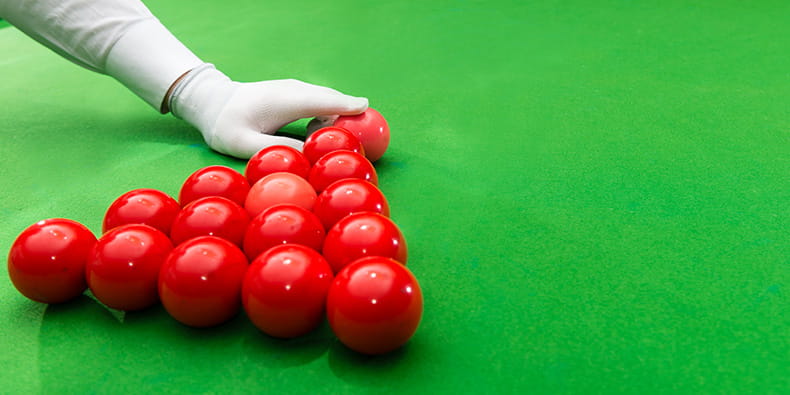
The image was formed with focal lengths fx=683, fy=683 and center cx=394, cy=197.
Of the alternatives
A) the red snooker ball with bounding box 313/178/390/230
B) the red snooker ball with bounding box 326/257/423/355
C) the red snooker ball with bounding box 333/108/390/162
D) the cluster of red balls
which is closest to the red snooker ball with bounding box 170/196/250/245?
the cluster of red balls

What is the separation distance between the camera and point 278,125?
172 cm

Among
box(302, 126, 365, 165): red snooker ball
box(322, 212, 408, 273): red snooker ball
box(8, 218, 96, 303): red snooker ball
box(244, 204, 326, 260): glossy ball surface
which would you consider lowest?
box(8, 218, 96, 303): red snooker ball

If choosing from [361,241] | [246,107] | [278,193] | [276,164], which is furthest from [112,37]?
[361,241]

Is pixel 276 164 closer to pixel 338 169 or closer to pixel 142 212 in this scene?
pixel 338 169

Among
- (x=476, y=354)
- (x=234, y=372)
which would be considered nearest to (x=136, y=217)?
(x=234, y=372)

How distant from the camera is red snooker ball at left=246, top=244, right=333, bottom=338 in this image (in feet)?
3.23

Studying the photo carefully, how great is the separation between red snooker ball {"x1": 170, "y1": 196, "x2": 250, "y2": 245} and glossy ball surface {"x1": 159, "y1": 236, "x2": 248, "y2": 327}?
0.09m

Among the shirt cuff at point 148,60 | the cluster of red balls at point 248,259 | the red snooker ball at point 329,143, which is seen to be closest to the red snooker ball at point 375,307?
the cluster of red balls at point 248,259

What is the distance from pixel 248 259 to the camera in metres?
1.15

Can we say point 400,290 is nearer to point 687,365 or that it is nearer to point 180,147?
point 687,365

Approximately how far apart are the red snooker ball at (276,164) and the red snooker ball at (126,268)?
336 mm

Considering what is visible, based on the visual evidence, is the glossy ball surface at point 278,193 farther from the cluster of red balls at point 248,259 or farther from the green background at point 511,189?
the green background at point 511,189

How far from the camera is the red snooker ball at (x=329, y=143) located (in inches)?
58.2

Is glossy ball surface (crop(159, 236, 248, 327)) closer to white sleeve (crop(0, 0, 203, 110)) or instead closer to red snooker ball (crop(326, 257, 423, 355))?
red snooker ball (crop(326, 257, 423, 355))
